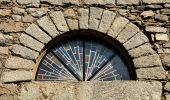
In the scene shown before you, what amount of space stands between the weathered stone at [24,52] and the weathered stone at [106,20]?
1.11 metres

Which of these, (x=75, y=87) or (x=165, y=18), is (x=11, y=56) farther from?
(x=165, y=18)

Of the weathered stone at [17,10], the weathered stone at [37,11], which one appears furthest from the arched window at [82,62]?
the weathered stone at [17,10]

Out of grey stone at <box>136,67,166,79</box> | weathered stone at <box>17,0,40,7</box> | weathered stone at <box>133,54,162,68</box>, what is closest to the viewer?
grey stone at <box>136,67,166,79</box>

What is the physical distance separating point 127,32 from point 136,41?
0.68 ft

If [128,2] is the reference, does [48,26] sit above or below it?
below

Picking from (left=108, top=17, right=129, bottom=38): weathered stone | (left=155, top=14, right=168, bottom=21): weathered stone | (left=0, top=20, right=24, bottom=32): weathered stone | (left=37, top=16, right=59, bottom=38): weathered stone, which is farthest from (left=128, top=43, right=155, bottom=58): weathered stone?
(left=0, top=20, right=24, bottom=32): weathered stone

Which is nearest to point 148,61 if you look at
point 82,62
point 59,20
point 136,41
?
point 136,41

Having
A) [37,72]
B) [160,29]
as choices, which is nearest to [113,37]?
[160,29]

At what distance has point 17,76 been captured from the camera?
598 centimetres

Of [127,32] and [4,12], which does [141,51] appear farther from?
[4,12]

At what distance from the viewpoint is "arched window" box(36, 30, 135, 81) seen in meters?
6.34

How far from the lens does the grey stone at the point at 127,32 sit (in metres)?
6.34

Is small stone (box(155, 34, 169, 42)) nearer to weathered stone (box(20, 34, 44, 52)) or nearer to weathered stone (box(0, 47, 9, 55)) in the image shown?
weathered stone (box(20, 34, 44, 52))

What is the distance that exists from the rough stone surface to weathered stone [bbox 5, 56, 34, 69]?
0.29 metres
